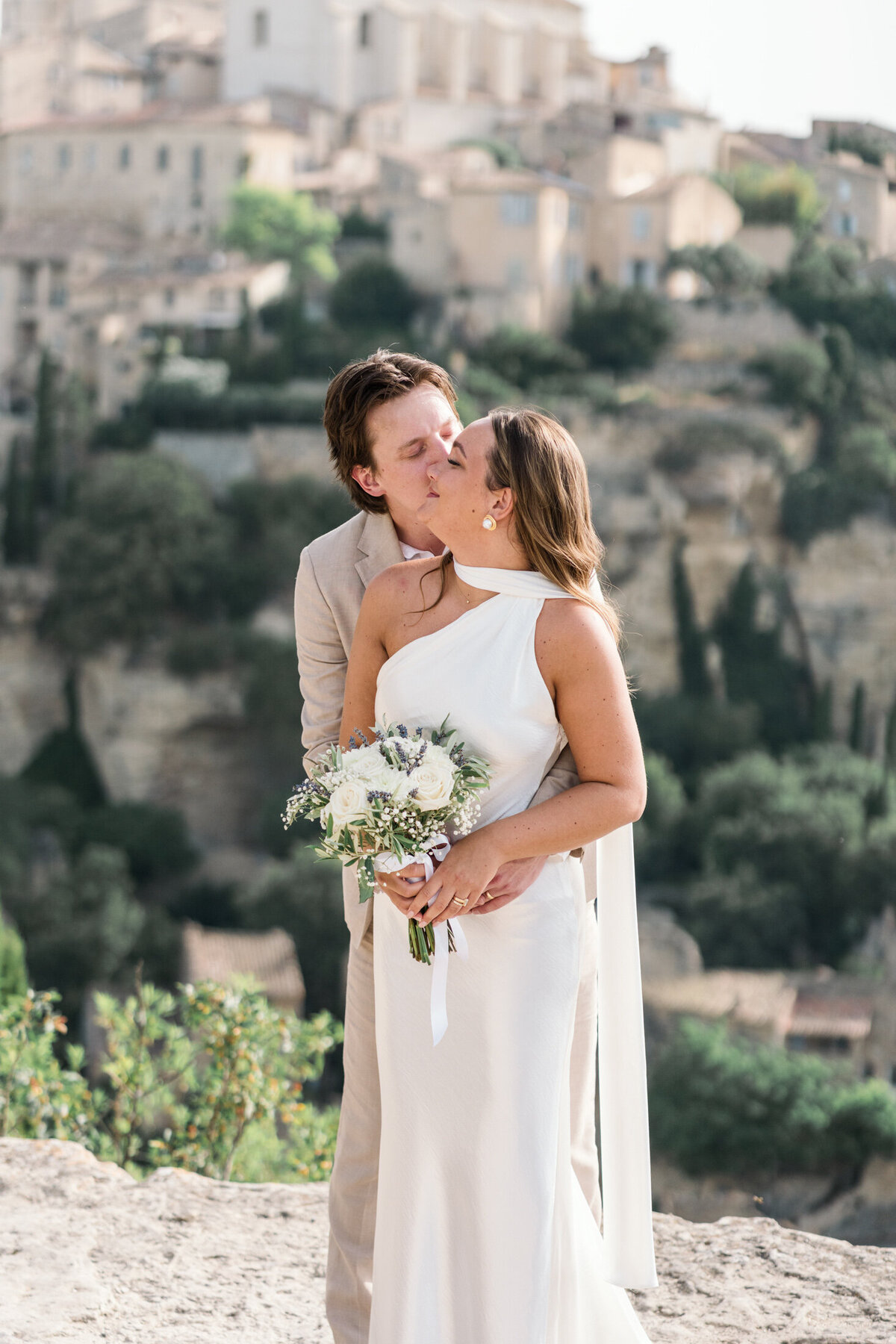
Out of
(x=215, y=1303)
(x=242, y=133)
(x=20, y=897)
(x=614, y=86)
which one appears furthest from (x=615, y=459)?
(x=215, y=1303)

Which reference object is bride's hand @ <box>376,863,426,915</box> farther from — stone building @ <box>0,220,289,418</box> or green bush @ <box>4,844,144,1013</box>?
stone building @ <box>0,220,289,418</box>

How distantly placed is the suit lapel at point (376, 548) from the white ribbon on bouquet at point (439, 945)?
2.17 feet

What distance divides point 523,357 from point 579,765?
29609 millimetres

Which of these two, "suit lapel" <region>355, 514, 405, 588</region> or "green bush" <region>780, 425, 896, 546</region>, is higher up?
"suit lapel" <region>355, 514, 405, 588</region>

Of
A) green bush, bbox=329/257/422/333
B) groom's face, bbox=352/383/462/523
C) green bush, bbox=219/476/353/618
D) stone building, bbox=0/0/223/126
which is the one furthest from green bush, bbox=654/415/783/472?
groom's face, bbox=352/383/462/523

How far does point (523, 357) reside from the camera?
31703 millimetres

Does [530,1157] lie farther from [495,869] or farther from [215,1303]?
[215,1303]

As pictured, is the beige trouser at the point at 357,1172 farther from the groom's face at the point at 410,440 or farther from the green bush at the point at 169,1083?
the green bush at the point at 169,1083

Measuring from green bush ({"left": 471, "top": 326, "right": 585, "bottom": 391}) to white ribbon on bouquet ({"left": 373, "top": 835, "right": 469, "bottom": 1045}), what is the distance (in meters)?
29.1

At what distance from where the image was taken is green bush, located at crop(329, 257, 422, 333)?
33.1 meters

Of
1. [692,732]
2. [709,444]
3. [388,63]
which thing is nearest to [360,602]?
[692,732]

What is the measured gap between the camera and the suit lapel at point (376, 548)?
127 inches

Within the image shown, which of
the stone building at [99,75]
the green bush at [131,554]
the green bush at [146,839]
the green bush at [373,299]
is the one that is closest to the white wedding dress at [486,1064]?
the green bush at [146,839]

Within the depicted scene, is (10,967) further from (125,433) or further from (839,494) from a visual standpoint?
(839,494)
